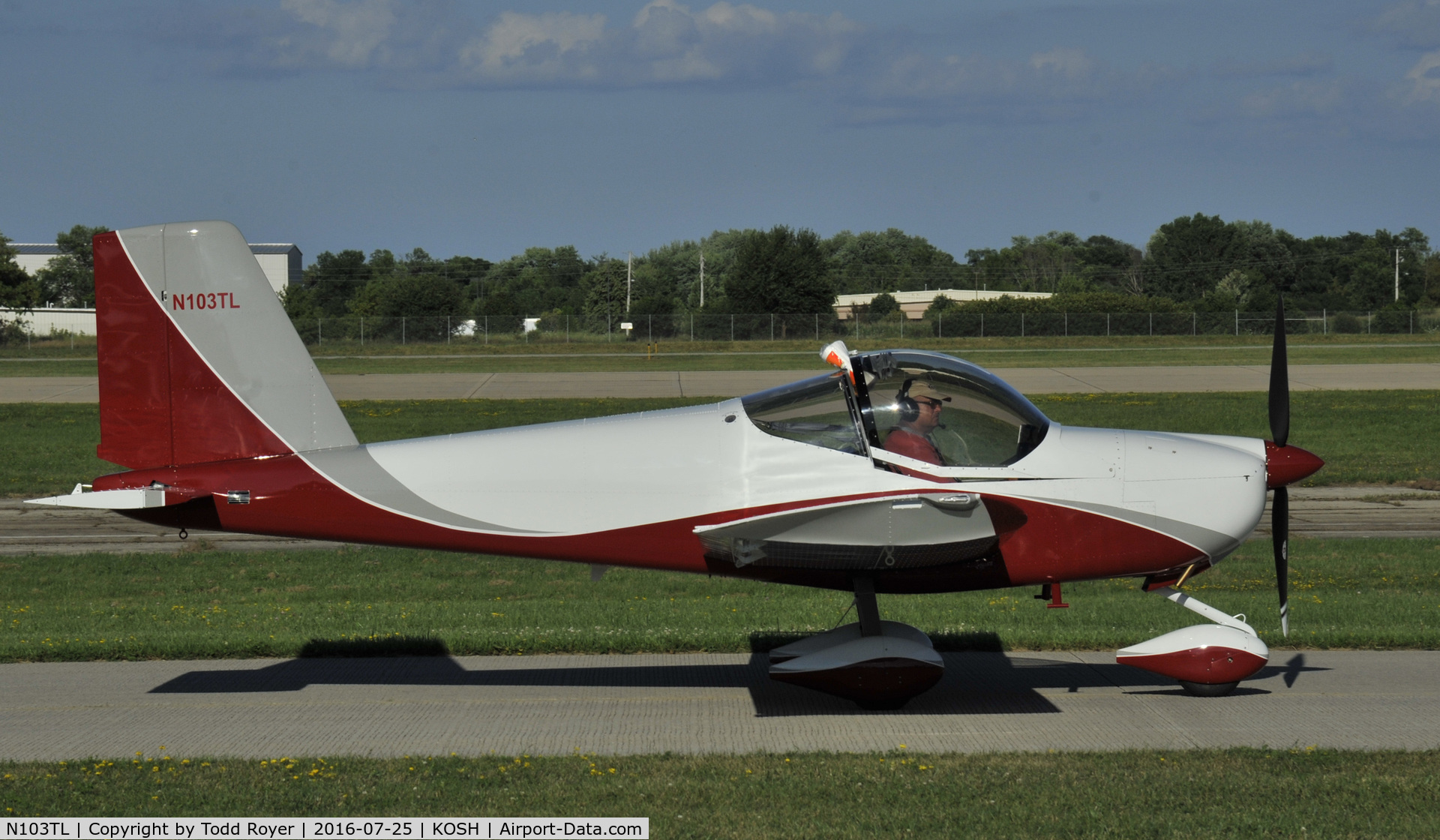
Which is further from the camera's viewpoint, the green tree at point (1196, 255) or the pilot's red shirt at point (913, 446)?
the green tree at point (1196, 255)

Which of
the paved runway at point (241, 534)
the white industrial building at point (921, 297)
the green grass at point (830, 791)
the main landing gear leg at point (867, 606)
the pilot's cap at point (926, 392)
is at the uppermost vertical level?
the white industrial building at point (921, 297)

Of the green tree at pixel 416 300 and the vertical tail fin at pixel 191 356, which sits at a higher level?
the green tree at pixel 416 300

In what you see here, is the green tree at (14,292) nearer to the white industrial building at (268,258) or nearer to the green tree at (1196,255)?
the white industrial building at (268,258)

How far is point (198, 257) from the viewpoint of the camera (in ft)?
25.0

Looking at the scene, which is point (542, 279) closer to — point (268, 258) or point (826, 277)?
point (268, 258)

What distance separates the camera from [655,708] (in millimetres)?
7730

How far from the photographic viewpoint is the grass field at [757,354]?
48.9 metres

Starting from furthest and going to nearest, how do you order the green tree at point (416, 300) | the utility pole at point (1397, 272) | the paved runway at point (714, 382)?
the utility pole at point (1397, 272), the green tree at point (416, 300), the paved runway at point (714, 382)

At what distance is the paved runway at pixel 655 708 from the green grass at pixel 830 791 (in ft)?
1.15

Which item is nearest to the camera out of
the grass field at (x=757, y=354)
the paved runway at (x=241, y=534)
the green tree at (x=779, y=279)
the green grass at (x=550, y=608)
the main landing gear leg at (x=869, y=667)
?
the main landing gear leg at (x=869, y=667)

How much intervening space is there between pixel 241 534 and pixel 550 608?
7.25 metres

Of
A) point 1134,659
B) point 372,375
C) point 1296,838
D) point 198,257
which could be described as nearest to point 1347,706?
point 1134,659

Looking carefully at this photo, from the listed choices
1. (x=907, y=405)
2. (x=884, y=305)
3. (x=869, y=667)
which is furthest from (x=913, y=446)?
(x=884, y=305)
